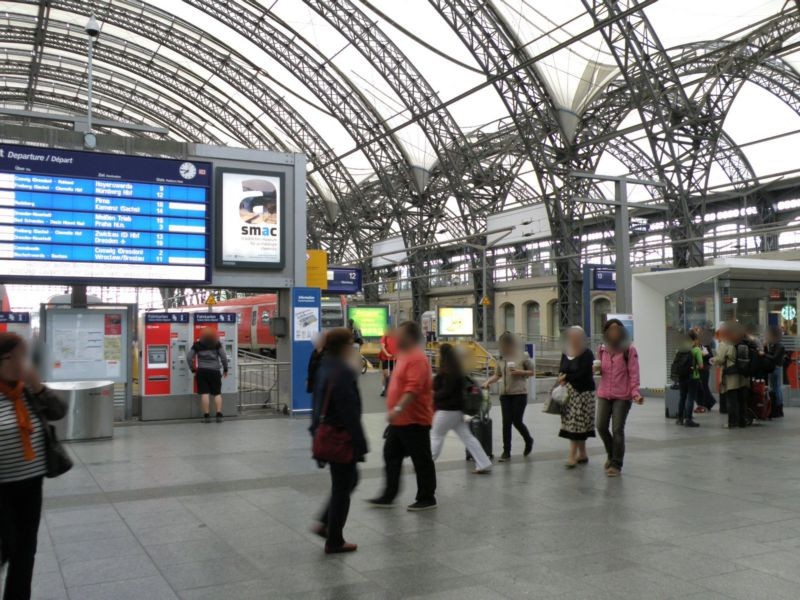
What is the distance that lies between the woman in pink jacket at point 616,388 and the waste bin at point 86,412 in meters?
7.08

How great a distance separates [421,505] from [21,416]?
359 centimetres

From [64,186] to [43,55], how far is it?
37.3m

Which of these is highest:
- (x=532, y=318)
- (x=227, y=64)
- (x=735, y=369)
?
(x=227, y=64)

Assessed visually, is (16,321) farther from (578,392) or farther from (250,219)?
(578,392)

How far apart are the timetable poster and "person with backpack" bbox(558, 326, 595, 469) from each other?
7.02 m

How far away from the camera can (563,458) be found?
924 cm

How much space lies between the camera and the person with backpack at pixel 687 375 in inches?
483

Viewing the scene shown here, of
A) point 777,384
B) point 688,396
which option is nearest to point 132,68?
point 688,396

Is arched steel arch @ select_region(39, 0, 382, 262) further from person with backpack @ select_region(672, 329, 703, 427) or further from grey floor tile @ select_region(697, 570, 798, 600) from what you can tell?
grey floor tile @ select_region(697, 570, 798, 600)

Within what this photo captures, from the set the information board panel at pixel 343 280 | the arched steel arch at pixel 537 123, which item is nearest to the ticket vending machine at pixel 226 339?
the arched steel arch at pixel 537 123

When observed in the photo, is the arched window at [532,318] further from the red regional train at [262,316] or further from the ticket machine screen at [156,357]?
the ticket machine screen at [156,357]

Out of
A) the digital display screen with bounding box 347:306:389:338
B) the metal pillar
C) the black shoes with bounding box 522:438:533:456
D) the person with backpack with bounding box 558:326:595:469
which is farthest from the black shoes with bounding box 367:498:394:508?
the digital display screen with bounding box 347:306:389:338

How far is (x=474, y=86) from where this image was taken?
34812 millimetres

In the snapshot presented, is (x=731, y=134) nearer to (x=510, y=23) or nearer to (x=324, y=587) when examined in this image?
(x=510, y=23)
